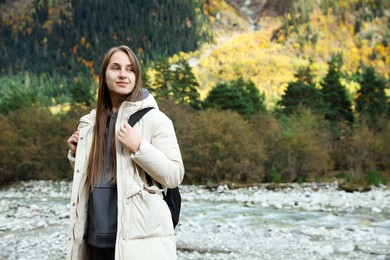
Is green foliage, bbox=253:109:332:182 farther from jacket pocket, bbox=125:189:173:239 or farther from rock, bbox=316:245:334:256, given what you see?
jacket pocket, bbox=125:189:173:239

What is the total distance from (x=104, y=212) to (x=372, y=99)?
43.4 meters

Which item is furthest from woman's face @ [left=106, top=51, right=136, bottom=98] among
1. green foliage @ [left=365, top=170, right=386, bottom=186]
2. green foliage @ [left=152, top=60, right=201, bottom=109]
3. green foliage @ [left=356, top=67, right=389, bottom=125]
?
green foliage @ [left=152, top=60, right=201, bottom=109]

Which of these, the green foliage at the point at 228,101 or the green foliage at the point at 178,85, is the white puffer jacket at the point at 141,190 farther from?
the green foliage at the point at 178,85

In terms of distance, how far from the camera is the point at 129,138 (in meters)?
2.28

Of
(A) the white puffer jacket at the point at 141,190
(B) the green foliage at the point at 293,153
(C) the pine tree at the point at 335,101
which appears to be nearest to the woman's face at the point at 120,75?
(A) the white puffer jacket at the point at 141,190

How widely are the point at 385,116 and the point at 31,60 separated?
9165 centimetres

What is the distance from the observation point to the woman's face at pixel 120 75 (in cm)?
246

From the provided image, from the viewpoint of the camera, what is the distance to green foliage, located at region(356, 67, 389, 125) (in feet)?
131

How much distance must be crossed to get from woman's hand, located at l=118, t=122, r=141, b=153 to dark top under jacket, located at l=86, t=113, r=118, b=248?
0.59 feet

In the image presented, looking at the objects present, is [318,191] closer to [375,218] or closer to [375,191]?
[375,191]

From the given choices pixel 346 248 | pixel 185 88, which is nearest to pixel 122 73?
pixel 346 248

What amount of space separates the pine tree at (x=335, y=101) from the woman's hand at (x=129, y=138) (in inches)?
1579

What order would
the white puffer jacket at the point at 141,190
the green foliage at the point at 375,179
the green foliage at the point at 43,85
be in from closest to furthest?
the white puffer jacket at the point at 141,190, the green foliage at the point at 375,179, the green foliage at the point at 43,85

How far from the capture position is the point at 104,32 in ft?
378
